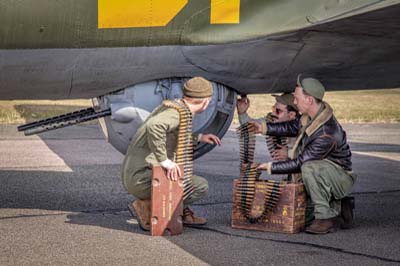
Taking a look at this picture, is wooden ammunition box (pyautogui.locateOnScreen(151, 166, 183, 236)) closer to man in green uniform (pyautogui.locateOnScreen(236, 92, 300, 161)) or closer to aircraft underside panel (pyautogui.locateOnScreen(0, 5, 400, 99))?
aircraft underside panel (pyautogui.locateOnScreen(0, 5, 400, 99))

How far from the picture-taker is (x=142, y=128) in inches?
291

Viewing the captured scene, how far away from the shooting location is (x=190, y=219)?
25.0ft

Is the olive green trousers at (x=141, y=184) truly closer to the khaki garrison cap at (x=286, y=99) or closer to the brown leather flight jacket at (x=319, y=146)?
the brown leather flight jacket at (x=319, y=146)

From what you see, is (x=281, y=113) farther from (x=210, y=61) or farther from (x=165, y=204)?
(x=165, y=204)

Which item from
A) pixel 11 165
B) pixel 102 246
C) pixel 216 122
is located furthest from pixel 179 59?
pixel 11 165

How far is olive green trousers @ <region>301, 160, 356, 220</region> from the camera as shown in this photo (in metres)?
7.41

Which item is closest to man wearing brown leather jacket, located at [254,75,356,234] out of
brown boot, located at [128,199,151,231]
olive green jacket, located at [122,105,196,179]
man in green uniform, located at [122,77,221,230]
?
man in green uniform, located at [122,77,221,230]

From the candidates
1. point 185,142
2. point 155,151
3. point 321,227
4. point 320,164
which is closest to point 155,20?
point 185,142

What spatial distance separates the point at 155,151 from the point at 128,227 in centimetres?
82

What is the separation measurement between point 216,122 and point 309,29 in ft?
3.96

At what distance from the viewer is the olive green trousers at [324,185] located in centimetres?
A: 741

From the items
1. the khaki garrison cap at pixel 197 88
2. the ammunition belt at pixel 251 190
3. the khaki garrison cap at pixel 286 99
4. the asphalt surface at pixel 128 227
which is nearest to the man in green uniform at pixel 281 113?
the khaki garrison cap at pixel 286 99

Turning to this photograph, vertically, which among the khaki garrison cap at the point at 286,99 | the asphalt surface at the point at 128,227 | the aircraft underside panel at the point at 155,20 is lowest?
the asphalt surface at the point at 128,227

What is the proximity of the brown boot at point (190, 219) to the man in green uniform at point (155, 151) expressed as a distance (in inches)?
6.7
